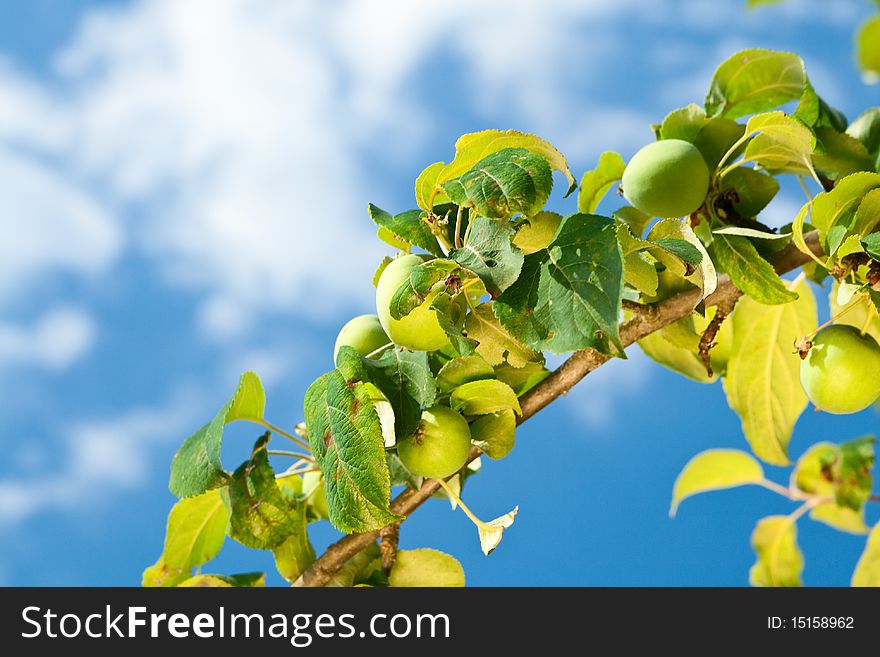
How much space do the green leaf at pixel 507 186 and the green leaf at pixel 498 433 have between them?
0.24m

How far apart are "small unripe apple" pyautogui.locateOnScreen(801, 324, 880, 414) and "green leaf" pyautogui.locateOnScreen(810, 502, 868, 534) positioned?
109 cm

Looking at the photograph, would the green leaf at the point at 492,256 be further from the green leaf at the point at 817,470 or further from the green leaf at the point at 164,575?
the green leaf at the point at 817,470

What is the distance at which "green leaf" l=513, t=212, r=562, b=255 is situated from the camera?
2.60 feet

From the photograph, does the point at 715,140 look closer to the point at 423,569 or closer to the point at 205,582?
the point at 423,569

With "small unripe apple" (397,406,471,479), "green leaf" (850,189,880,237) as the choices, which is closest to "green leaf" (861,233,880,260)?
"green leaf" (850,189,880,237)

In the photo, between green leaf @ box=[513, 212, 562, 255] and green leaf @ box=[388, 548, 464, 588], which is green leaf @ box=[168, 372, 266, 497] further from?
green leaf @ box=[513, 212, 562, 255]

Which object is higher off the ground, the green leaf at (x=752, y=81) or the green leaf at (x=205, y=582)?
the green leaf at (x=752, y=81)

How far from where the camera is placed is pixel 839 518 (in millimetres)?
1844

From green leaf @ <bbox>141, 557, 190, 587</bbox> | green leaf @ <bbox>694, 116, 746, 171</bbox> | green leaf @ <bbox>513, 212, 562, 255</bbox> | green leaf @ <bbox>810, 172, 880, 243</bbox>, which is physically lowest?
green leaf @ <bbox>141, 557, 190, 587</bbox>

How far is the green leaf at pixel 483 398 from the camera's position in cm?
84

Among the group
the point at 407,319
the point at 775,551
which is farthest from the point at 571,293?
the point at 775,551

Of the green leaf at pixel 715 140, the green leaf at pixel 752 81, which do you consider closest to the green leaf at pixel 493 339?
the green leaf at pixel 715 140

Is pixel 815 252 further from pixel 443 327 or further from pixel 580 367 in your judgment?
pixel 443 327
